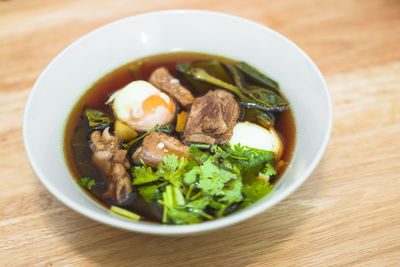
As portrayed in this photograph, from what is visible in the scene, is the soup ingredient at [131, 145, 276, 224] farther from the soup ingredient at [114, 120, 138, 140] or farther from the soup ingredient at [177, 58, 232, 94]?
the soup ingredient at [177, 58, 232, 94]

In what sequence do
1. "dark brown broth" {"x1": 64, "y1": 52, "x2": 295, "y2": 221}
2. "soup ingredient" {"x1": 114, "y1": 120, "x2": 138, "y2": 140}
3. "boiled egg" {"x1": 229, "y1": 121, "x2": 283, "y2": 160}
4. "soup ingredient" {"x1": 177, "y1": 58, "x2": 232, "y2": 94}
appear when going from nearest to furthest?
"dark brown broth" {"x1": 64, "y1": 52, "x2": 295, "y2": 221}
"boiled egg" {"x1": 229, "y1": 121, "x2": 283, "y2": 160}
"soup ingredient" {"x1": 114, "y1": 120, "x2": 138, "y2": 140}
"soup ingredient" {"x1": 177, "y1": 58, "x2": 232, "y2": 94}

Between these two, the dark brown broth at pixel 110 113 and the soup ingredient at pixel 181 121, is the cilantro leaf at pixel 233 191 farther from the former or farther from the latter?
the soup ingredient at pixel 181 121

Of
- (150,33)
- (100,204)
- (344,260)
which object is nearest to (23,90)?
(150,33)

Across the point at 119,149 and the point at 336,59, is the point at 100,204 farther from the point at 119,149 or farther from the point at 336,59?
the point at 336,59

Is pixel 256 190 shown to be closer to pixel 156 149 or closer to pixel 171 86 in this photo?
pixel 156 149

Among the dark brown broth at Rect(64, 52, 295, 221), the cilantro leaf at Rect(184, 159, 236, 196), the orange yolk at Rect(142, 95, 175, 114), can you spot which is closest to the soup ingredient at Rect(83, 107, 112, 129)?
the dark brown broth at Rect(64, 52, 295, 221)

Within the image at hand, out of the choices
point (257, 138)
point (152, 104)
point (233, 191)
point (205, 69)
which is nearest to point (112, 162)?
point (152, 104)
